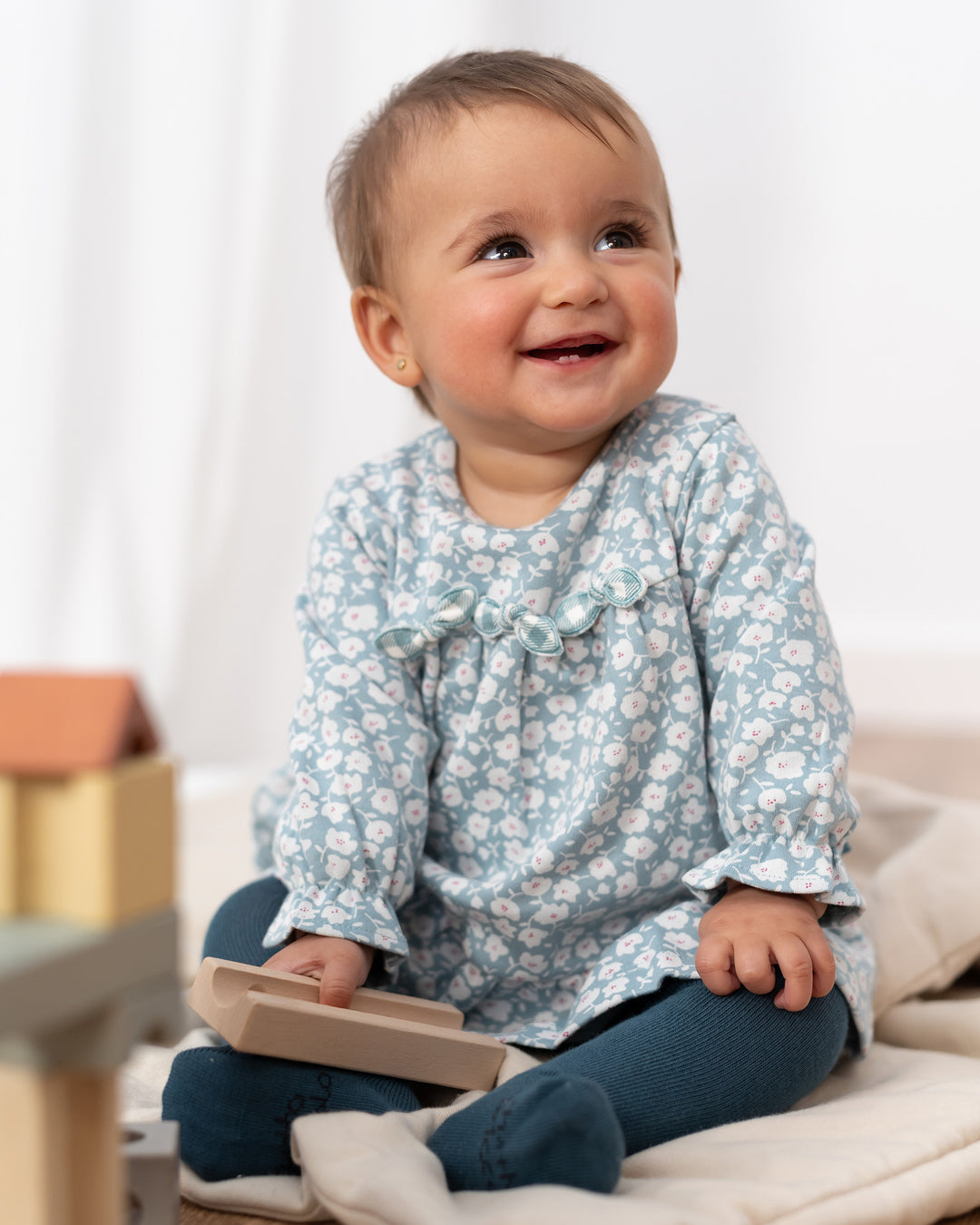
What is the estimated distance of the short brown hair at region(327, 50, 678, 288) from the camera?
95 centimetres

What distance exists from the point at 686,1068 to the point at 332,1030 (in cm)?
20

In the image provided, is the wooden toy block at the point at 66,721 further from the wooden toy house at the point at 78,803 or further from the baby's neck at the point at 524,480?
the baby's neck at the point at 524,480

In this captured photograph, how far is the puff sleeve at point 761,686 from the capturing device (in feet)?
2.81

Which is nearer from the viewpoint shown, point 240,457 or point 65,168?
point 65,168

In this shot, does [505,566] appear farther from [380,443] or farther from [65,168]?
[380,443]

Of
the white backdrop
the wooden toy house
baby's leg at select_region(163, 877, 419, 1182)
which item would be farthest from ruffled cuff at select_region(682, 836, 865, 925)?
the white backdrop

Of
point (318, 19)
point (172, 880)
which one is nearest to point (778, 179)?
point (318, 19)

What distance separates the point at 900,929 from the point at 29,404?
1274 mm

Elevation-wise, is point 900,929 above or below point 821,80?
below

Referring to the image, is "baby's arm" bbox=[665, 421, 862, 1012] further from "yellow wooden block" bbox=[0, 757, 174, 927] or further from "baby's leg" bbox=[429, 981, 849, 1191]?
"yellow wooden block" bbox=[0, 757, 174, 927]

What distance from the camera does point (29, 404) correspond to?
1777mm

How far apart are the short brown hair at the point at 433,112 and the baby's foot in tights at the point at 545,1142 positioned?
0.62m

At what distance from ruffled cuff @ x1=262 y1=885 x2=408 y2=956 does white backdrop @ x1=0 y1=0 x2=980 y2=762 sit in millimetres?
1017

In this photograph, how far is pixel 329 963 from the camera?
85 cm
